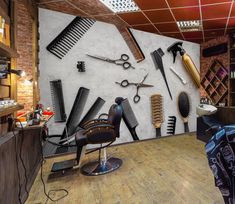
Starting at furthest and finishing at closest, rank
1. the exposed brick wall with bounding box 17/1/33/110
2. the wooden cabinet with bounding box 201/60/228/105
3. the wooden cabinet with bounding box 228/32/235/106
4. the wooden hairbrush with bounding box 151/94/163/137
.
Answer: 1. the wooden cabinet with bounding box 201/60/228/105
2. the wooden hairbrush with bounding box 151/94/163/137
3. the wooden cabinet with bounding box 228/32/235/106
4. the exposed brick wall with bounding box 17/1/33/110

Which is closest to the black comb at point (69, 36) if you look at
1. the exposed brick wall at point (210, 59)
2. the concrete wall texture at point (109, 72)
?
the concrete wall texture at point (109, 72)

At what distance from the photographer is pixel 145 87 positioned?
13.9ft

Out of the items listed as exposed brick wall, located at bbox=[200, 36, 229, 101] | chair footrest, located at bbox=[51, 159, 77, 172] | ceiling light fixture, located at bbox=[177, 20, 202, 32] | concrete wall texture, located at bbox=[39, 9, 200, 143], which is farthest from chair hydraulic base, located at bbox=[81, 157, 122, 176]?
exposed brick wall, located at bbox=[200, 36, 229, 101]

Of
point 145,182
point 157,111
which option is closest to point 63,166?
point 145,182

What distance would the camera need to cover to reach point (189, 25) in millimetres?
3789

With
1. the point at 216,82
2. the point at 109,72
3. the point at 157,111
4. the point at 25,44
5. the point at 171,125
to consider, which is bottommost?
the point at 171,125

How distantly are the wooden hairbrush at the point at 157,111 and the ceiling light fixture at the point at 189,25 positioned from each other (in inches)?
58.5

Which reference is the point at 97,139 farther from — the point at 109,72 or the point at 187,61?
the point at 187,61

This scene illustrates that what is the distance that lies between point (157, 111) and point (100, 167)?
6.88ft

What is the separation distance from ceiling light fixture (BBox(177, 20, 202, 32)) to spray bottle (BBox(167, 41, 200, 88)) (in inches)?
20.7

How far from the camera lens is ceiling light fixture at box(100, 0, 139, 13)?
9.56ft

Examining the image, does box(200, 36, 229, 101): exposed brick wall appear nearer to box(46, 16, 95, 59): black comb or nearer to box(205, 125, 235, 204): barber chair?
box(46, 16, 95, 59): black comb

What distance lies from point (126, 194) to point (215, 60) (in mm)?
3938

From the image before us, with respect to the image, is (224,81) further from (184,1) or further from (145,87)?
(184,1)
